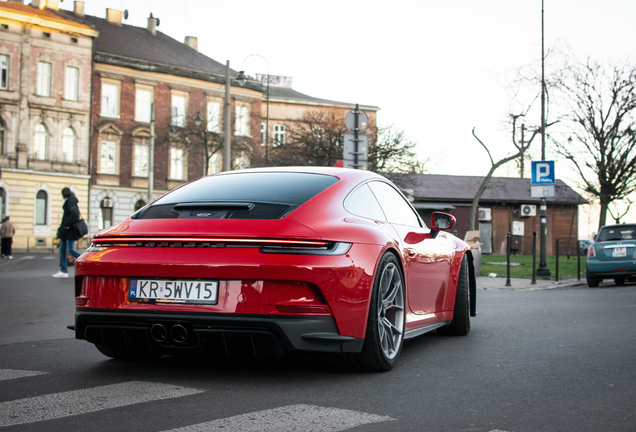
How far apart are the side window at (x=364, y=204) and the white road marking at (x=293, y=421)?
1.55m

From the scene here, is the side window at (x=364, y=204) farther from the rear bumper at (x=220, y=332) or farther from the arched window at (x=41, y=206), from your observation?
the arched window at (x=41, y=206)

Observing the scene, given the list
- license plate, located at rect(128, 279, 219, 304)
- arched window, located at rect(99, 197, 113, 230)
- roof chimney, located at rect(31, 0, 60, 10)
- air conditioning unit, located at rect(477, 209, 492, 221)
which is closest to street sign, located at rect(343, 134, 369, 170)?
license plate, located at rect(128, 279, 219, 304)

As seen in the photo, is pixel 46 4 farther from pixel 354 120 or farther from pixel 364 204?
pixel 364 204

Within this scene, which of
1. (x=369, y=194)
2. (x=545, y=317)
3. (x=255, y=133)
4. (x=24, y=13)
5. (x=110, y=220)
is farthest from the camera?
(x=255, y=133)

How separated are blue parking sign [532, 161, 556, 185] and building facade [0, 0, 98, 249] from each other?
1259 inches

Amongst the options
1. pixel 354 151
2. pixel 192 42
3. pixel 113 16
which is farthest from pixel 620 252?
pixel 192 42

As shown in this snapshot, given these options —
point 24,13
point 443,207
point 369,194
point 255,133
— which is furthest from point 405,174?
point 369,194

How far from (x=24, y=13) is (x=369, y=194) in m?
44.5

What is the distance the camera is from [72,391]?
14.2ft

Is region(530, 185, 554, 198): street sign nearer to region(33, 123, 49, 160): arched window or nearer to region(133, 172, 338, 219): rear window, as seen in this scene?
region(133, 172, 338, 219): rear window

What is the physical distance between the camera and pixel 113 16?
53688 millimetres

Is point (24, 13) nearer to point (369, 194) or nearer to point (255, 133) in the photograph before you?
point (255, 133)

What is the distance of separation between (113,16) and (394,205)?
171 ft

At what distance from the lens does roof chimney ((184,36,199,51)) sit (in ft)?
195
